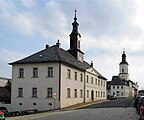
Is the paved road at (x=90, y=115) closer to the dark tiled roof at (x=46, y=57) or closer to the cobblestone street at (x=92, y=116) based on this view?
the cobblestone street at (x=92, y=116)

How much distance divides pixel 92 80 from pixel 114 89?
66.7m

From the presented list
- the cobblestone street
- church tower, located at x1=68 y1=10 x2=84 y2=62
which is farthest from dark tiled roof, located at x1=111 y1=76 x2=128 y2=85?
the cobblestone street

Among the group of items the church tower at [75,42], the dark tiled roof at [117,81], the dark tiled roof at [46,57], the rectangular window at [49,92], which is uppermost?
the church tower at [75,42]

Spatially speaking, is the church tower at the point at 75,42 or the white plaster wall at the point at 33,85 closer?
the white plaster wall at the point at 33,85

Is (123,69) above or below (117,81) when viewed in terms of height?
above

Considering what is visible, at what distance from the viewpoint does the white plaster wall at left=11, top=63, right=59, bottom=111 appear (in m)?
42.0

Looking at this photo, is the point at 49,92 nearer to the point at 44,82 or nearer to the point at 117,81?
the point at 44,82

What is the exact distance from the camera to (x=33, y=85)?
43469mm

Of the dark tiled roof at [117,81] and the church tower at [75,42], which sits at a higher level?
the church tower at [75,42]

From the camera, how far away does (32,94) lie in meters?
43.2

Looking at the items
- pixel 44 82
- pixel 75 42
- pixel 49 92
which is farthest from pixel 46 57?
pixel 75 42

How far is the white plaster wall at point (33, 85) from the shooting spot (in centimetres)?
4197

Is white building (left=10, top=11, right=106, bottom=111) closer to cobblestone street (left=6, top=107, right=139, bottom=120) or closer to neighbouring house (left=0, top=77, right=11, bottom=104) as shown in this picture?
neighbouring house (left=0, top=77, right=11, bottom=104)

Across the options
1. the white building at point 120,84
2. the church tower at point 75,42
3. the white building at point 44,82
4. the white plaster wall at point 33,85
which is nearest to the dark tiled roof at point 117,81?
the white building at point 120,84
